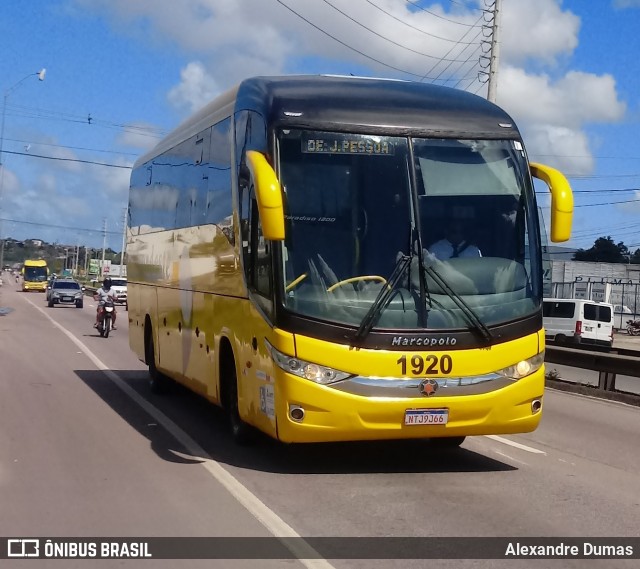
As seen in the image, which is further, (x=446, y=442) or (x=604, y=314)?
(x=604, y=314)

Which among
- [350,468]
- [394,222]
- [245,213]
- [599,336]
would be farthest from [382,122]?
[599,336]

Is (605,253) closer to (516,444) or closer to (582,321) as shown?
(582,321)

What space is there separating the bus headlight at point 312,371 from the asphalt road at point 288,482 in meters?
0.94

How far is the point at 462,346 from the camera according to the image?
877cm

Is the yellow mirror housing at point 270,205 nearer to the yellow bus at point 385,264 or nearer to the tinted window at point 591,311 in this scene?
the yellow bus at point 385,264

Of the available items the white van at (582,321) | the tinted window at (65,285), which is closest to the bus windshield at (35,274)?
the tinted window at (65,285)

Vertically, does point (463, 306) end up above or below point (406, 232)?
below

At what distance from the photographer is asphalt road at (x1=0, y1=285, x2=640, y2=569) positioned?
23.7 ft

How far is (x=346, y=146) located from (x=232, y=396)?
10.0 ft

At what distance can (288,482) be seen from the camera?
28.8 feet

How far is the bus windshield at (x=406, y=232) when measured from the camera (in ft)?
28.6

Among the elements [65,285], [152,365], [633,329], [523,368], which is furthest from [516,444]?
[65,285]

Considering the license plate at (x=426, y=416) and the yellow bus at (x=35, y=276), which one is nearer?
the license plate at (x=426, y=416)

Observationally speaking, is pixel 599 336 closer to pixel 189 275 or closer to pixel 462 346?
pixel 189 275
